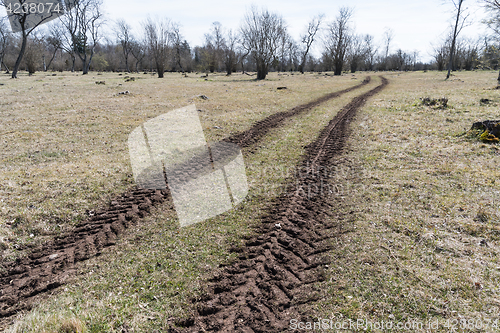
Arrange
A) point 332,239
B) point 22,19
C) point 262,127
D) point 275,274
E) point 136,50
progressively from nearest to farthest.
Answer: point 275,274 < point 332,239 < point 262,127 < point 22,19 < point 136,50

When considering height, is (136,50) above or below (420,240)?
above

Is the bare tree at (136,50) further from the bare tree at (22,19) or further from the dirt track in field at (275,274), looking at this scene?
the dirt track in field at (275,274)

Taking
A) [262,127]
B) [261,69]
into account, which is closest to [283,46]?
[261,69]

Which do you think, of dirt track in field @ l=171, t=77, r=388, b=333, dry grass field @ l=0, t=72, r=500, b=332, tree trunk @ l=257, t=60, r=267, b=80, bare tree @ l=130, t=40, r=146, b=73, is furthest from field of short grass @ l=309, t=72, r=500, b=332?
bare tree @ l=130, t=40, r=146, b=73

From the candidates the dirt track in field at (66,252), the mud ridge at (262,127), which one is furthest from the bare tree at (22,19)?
the dirt track in field at (66,252)

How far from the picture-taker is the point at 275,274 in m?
4.03

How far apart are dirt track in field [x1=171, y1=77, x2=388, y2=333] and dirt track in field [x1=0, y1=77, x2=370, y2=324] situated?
229cm

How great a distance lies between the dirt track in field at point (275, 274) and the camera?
3.32 metres

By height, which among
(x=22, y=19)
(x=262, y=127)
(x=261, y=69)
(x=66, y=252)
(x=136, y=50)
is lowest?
(x=66, y=252)

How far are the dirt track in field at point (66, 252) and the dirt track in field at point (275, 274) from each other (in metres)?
2.29

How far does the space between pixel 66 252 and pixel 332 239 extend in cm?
488

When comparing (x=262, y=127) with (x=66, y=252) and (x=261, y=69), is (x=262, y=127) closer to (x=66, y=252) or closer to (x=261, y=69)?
(x=66, y=252)

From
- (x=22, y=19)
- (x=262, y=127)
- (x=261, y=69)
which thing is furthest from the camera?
(x=261, y=69)

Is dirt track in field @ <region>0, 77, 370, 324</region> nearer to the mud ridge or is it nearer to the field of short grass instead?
the field of short grass
